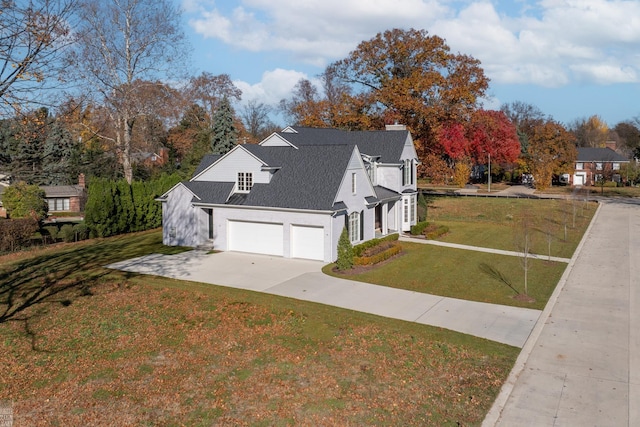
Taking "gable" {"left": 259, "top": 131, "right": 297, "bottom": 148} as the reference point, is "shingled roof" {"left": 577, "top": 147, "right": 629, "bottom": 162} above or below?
above

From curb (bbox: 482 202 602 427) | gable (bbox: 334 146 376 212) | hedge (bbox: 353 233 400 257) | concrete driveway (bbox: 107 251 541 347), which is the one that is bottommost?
curb (bbox: 482 202 602 427)

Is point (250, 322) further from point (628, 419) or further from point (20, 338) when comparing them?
point (628, 419)

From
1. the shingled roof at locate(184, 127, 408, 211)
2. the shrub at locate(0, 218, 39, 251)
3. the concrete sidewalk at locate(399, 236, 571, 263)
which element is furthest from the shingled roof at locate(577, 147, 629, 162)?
the shrub at locate(0, 218, 39, 251)

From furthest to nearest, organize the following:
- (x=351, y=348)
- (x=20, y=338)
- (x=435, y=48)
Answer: (x=435, y=48) → (x=20, y=338) → (x=351, y=348)

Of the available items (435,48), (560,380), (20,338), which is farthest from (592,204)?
(20,338)

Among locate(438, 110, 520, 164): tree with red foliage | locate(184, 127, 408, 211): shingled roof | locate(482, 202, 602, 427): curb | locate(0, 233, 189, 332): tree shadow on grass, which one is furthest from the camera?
locate(438, 110, 520, 164): tree with red foliage

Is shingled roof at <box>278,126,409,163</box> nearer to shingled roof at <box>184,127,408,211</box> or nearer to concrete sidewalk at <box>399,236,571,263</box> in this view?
shingled roof at <box>184,127,408,211</box>
